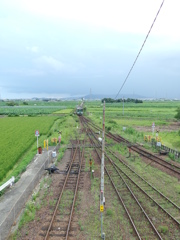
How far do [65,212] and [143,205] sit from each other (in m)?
4.28

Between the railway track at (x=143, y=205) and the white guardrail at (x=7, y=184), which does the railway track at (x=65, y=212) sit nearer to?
the railway track at (x=143, y=205)

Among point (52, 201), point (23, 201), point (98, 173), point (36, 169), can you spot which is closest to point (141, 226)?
point (52, 201)

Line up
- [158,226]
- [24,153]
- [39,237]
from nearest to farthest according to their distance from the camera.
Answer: [39,237], [158,226], [24,153]

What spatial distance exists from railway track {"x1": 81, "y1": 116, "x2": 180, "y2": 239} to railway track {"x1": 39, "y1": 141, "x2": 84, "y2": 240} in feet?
8.54

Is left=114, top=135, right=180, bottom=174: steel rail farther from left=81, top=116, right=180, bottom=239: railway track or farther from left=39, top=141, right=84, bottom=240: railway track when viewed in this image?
left=39, top=141, right=84, bottom=240: railway track

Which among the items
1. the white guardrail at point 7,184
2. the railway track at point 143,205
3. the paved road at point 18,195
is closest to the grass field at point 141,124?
the railway track at point 143,205

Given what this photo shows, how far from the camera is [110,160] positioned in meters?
21.6

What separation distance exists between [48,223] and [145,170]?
10450 mm

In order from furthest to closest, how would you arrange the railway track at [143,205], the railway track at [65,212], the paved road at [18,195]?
the paved road at [18,195] → the railway track at [143,205] → the railway track at [65,212]

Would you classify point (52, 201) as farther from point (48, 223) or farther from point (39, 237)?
point (39, 237)

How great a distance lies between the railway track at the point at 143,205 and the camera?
10.8 m

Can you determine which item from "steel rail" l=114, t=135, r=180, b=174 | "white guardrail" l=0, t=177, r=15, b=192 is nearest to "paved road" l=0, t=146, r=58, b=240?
"white guardrail" l=0, t=177, r=15, b=192

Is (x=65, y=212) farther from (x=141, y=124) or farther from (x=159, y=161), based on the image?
(x=141, y=124)

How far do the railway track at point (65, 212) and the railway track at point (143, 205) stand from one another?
2.60 m
